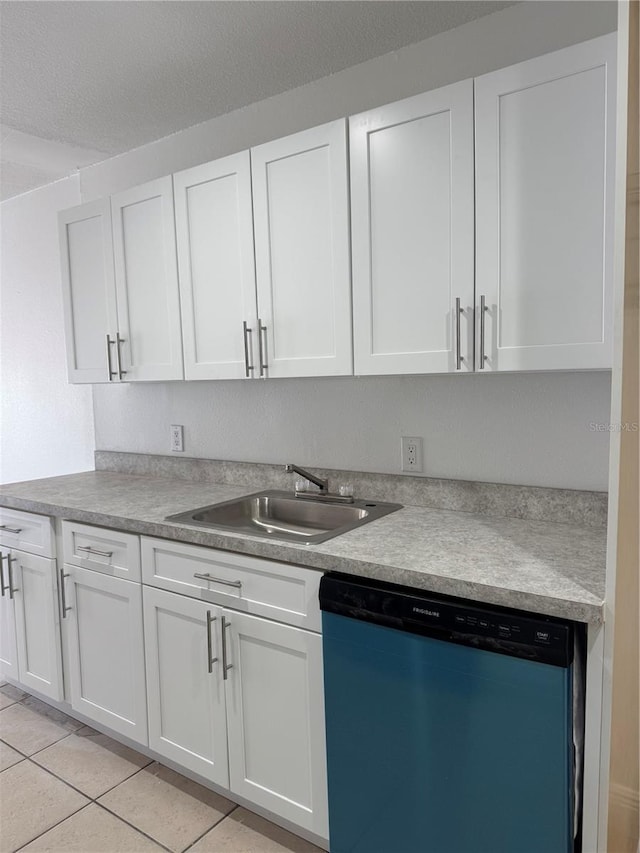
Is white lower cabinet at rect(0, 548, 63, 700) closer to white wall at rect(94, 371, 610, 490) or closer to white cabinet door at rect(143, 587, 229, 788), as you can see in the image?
white cabinet door at rect(143, 587, 229, 788)

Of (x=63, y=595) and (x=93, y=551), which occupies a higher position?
(x=93, y=551)

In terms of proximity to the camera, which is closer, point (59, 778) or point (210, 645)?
point (210, 645)

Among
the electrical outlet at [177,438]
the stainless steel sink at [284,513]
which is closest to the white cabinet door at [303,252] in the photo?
the stainless steel sink at [284,513]

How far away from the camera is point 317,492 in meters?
2.25

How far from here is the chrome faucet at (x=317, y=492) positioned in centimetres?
217

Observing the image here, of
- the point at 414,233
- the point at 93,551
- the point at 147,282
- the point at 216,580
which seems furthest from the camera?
the point at 147,282

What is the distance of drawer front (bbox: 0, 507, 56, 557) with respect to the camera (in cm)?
231

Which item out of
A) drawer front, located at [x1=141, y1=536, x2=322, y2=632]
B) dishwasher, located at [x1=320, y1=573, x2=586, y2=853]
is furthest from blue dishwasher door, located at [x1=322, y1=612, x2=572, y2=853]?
drawer front, located at [x1=141, y1=536, x2=322, y2=632]

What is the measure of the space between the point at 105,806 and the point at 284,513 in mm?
1140

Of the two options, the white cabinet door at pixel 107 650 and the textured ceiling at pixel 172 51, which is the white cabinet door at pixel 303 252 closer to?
the textured ceiling at pixel 172 51

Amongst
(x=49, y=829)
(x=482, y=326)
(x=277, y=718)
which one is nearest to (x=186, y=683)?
(x=277, y=718)

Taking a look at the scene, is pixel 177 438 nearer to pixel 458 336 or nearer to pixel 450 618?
pixel 458 336

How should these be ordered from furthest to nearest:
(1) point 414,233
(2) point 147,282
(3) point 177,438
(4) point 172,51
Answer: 1. (3) point 177,438
2. (2) point 147,282
3. (4) point 172,51
4. (1) point 414,233

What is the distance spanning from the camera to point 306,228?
1.90 meters
